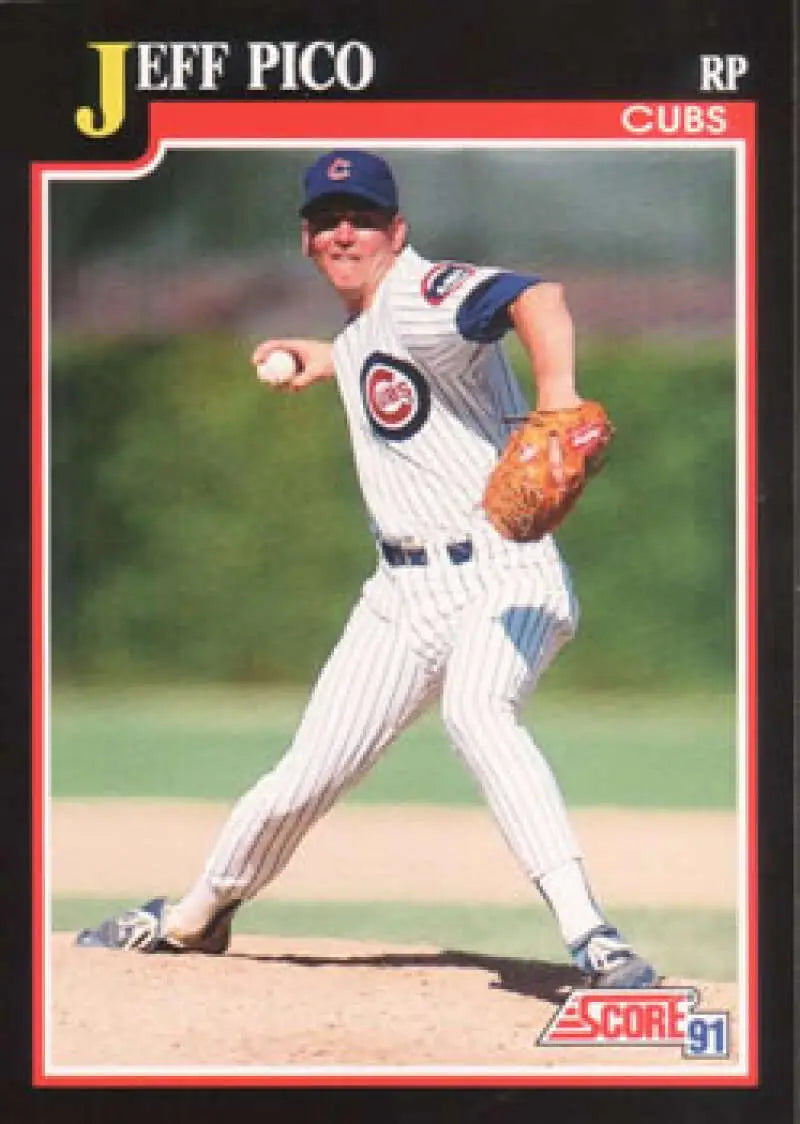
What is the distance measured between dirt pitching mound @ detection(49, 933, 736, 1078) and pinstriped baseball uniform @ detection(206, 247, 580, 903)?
0.24m

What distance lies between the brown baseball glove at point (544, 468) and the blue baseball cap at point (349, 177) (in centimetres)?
61

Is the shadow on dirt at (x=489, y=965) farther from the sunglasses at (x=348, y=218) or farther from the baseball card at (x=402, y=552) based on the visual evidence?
the sunglasses at (x=348, y=218)

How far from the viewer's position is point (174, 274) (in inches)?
313

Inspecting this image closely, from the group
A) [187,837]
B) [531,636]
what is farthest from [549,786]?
[187,837]

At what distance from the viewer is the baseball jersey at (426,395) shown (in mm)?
7961

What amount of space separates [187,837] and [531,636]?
898 millimetres

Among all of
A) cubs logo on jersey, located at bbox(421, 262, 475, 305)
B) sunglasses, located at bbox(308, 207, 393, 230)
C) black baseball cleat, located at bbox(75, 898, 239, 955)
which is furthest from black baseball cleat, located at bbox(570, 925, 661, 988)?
sunglasses, located at bbox(308, 207, 393, 230)

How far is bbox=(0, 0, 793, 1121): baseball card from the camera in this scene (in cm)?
791

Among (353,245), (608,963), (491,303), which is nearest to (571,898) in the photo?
(608,963)

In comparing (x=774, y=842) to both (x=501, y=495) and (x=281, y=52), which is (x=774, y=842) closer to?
(x=501, y=495)

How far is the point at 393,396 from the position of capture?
8023 mm

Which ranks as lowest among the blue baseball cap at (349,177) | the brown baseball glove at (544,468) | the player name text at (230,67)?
the brown baseball glove at (544,468)

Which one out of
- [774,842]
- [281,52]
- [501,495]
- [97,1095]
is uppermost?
[281,52]

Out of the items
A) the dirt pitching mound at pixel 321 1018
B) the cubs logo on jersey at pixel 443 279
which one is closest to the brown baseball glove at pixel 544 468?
the cubs logo on jersey at pixel 443 279
